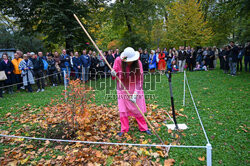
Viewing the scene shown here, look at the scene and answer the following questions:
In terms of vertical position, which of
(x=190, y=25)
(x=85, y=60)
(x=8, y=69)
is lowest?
(x=8, y=69)

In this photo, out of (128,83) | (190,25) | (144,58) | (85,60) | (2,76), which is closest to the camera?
(128,83)

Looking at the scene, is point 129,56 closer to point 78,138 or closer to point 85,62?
point 78,138

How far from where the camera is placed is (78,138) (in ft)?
13.4

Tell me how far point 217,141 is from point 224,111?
2.05m

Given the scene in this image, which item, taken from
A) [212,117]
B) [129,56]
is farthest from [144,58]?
[129,56]

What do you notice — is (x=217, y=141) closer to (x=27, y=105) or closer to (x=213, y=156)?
(x=213, y=156)

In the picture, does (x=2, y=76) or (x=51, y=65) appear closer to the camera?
(x=2, y=76)

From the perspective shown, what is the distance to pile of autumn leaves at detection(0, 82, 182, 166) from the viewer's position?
3.36 m

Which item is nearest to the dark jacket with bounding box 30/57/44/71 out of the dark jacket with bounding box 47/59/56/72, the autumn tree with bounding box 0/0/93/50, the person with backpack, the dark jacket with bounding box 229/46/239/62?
the person with backpack

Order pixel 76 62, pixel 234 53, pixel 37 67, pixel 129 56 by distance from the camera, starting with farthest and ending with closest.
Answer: pixel 76 62 → pixel 234 53 → pixel 37 67 → pixel 129 56

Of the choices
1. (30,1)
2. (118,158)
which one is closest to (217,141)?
(118,158)

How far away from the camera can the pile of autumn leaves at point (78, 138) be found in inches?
132

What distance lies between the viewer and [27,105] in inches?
Result: 278

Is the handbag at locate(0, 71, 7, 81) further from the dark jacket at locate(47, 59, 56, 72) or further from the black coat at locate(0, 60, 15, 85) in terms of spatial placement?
the dark jacket at locate(47, 59, 56, 72)
